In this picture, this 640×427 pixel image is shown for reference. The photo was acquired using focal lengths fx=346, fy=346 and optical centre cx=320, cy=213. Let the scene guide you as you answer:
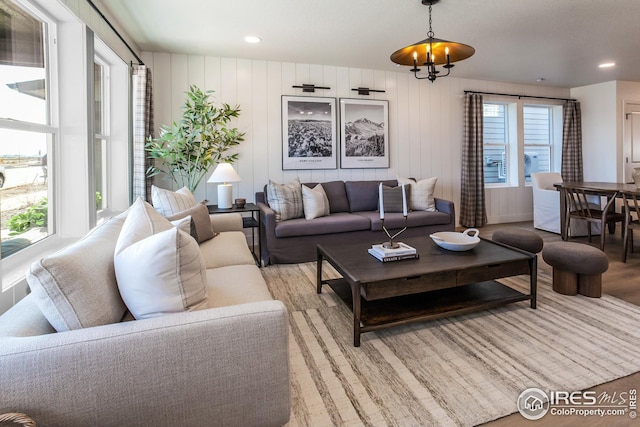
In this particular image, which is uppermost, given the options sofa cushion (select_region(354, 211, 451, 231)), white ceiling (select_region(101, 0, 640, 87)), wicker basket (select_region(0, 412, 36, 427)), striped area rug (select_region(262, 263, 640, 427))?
white ceiling (select_region(101, 0, 640, 87))

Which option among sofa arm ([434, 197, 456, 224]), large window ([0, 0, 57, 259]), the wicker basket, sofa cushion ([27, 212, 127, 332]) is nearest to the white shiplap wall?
sofa arm ([434, 197, 456, 224])

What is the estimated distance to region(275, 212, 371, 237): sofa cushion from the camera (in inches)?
147

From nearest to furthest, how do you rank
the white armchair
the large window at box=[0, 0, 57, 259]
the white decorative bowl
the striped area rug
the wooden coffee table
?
the striped area rug
the large window at box=[0, 0, 57, 259]
the wooden coffee table
the white decorative bowl
the white armchair

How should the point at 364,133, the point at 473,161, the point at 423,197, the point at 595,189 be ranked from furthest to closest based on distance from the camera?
the point at 473,161 < the point at 364,133 < the point at 423,197 < the point at 595,189

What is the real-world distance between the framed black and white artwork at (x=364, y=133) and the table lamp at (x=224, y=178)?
1683mm

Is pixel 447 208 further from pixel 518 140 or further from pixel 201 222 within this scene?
pixel 201 222

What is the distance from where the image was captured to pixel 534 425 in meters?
1.43

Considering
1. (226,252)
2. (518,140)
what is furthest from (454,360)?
(518,140)

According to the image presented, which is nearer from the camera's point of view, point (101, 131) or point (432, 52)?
point (432, 52)

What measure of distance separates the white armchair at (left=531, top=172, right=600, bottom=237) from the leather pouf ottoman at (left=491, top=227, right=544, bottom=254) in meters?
2.14

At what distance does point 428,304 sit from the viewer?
2299 mm

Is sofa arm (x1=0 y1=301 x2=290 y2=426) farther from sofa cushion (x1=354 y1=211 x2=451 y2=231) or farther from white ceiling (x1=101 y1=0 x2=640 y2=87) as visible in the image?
sofa cushion (x1=354 y1=211 x2=451 y2=231)

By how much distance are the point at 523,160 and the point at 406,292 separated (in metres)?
5.10

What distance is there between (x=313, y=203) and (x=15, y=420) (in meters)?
3.28
